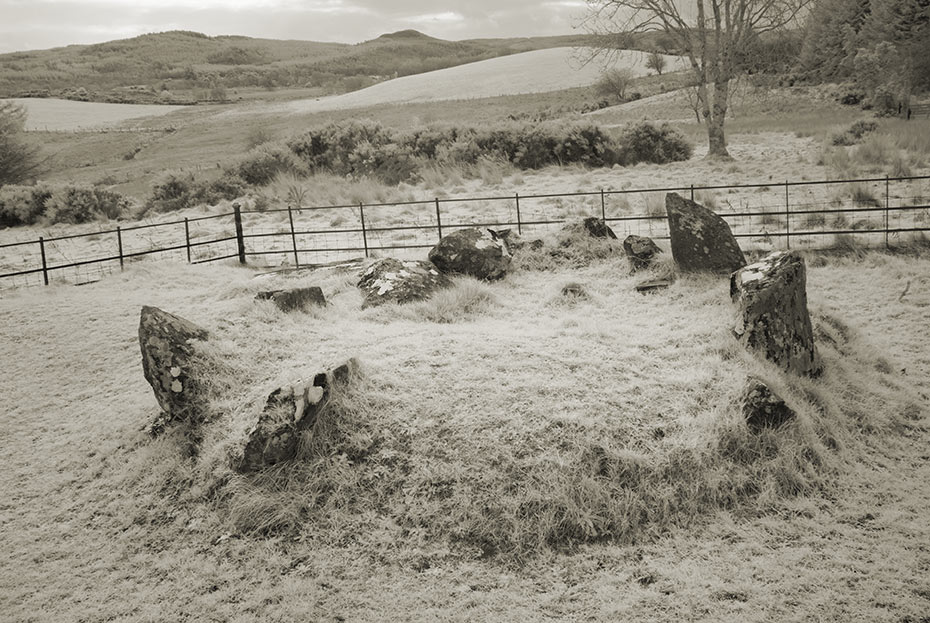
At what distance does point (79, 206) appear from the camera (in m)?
21.3

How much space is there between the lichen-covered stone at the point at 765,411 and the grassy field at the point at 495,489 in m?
0.13

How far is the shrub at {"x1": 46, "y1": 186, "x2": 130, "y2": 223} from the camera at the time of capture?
2097cm

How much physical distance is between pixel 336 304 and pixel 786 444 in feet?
19.2

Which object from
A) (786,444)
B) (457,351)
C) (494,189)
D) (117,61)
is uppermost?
(117,61)

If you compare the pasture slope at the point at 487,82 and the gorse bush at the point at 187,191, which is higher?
the pasture slope at the point at 487,82

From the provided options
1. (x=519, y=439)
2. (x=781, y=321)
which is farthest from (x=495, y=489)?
(x=781, y=321)

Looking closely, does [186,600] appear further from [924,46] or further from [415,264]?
[924,46]

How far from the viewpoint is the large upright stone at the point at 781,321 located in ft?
23.6

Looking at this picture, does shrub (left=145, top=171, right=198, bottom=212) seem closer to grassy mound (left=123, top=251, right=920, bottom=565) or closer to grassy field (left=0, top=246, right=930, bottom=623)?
grassy field (left=0, top=246, right=930, bottom=623)

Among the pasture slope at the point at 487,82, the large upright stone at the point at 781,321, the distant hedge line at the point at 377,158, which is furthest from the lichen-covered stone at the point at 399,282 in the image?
the pasture slope at the point at 487,82

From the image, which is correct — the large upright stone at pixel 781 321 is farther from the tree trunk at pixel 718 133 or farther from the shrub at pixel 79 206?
the shrub at pixel 79 206

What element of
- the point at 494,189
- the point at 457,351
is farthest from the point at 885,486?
the point at 494,189

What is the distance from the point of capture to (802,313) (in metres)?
7.44

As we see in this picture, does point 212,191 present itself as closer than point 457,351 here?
No
